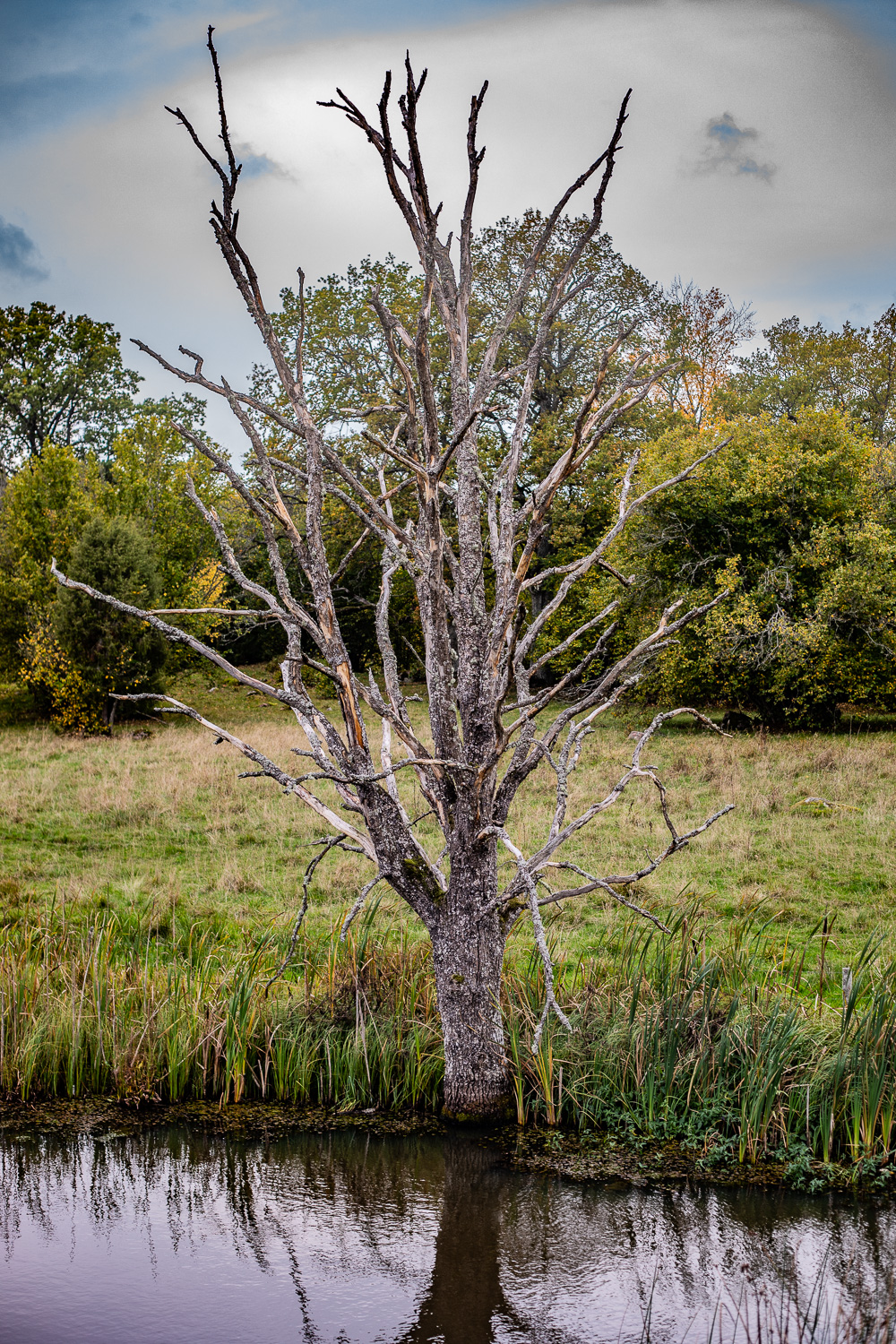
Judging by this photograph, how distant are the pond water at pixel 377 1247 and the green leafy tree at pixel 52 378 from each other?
37.9 m

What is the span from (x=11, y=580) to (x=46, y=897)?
18.1m

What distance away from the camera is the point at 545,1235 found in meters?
4.53

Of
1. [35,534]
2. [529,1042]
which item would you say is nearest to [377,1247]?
[529,1042]

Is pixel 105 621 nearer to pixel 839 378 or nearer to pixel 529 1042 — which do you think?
pixel 529 1042

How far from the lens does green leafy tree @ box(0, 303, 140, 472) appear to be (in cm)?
3825

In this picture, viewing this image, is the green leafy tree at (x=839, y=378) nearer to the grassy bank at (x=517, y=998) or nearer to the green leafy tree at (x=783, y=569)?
the green leafy tree at (x=783, y=569)

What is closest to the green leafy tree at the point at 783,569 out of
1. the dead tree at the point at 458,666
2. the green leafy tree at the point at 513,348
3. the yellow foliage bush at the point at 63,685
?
the green leafy tree at the point at 513,348

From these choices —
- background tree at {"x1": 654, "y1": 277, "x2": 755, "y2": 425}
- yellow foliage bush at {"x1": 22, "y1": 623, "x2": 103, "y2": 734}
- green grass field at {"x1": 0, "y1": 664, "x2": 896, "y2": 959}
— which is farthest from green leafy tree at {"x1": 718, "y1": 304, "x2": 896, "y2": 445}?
yellow foliage bush at {"x1": 22, "y1": 623, "x2": 103, "y2": 734}

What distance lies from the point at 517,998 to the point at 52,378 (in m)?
39.4

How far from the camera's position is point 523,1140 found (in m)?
5.36

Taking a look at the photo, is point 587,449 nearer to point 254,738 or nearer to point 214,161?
point 214,161

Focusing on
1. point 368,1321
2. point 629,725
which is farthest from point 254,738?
point 368,1321

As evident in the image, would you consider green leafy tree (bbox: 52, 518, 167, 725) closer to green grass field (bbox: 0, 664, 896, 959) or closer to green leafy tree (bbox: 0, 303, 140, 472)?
green grass field (bbox: 0, 664, 896, 959)

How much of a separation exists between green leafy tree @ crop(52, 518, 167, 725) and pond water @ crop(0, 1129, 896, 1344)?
19557 mm
